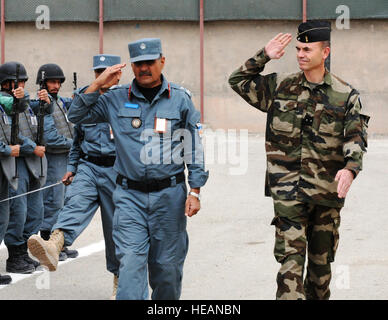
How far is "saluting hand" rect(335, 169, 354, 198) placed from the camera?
244 inches

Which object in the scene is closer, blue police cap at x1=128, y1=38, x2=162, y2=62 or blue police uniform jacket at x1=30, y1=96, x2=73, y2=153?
blue police cap at x1=128, y1=38, x2=162, y2=62

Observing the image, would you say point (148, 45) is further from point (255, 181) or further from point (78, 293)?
point (255, 181)

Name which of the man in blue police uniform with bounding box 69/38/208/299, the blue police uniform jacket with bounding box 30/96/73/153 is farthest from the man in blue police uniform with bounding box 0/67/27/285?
the man in blue police uniform with bounding box 69/38/208/299

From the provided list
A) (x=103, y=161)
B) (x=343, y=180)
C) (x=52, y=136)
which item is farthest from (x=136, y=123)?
(x=52, y=136)

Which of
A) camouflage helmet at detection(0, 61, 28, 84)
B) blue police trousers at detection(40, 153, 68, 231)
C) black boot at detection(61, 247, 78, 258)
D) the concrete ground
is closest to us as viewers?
the concrete ground

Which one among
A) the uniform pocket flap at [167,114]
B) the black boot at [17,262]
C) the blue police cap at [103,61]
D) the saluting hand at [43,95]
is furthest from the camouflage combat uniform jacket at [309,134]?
the saluting hand at [43,95]

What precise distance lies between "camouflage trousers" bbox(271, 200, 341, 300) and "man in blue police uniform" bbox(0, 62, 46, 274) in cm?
Result: 350

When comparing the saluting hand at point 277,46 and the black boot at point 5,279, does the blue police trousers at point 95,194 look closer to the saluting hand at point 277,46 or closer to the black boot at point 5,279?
the black boot at point 5,279

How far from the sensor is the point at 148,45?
670 cm

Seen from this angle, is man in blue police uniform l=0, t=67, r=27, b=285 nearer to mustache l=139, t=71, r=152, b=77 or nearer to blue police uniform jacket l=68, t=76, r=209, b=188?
blue police uniform jacket l=68, t=76, r=209, b=188

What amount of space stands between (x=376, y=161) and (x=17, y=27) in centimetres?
1339

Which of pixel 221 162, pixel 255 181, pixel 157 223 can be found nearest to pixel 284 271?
pixel 157 223

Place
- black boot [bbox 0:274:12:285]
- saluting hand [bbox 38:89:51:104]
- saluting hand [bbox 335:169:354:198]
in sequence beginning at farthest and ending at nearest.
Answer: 1. saluting hand [bbox 38:89:51:104]
2. black boot [bbox 0:274:12:285]
3. saluting hand [bbox 335:169:354:198]

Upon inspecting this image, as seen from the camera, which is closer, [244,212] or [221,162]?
[244,212]
